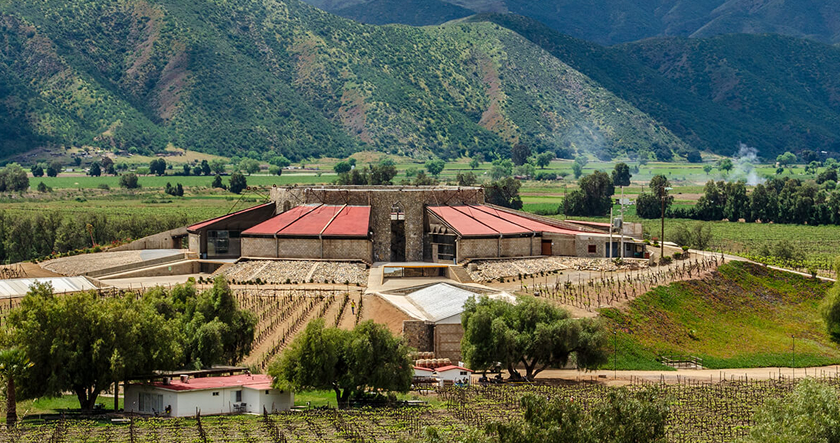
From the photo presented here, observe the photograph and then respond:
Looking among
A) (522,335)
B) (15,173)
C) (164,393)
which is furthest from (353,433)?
(15,173)

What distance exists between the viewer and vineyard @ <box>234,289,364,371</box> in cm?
6606

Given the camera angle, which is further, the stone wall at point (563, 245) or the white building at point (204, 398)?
the stone wall at point (563, 245)

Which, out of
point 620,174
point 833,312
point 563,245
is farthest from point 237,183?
point 833,312

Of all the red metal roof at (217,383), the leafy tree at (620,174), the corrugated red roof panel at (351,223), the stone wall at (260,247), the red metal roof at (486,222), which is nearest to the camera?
the red metal roof at (217,383)

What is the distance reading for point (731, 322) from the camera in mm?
74500

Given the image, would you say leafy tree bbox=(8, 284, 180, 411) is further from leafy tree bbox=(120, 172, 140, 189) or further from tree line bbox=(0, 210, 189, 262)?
leafy tree bbox=(120, 172, 140, 189)

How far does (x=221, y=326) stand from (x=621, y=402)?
90.1ft

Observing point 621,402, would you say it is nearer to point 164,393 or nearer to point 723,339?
point 164,393

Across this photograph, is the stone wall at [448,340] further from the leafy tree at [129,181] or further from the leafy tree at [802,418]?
the leafy tree at [129,181]

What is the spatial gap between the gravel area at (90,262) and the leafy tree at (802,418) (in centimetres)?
5677

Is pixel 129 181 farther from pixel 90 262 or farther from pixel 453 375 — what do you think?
pixel 453 375

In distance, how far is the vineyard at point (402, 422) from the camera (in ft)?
148

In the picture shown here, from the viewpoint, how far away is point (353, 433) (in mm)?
45938

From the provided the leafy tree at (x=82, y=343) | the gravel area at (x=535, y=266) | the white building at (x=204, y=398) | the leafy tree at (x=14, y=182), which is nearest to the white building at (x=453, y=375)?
the white building at (x=204, y=398)
